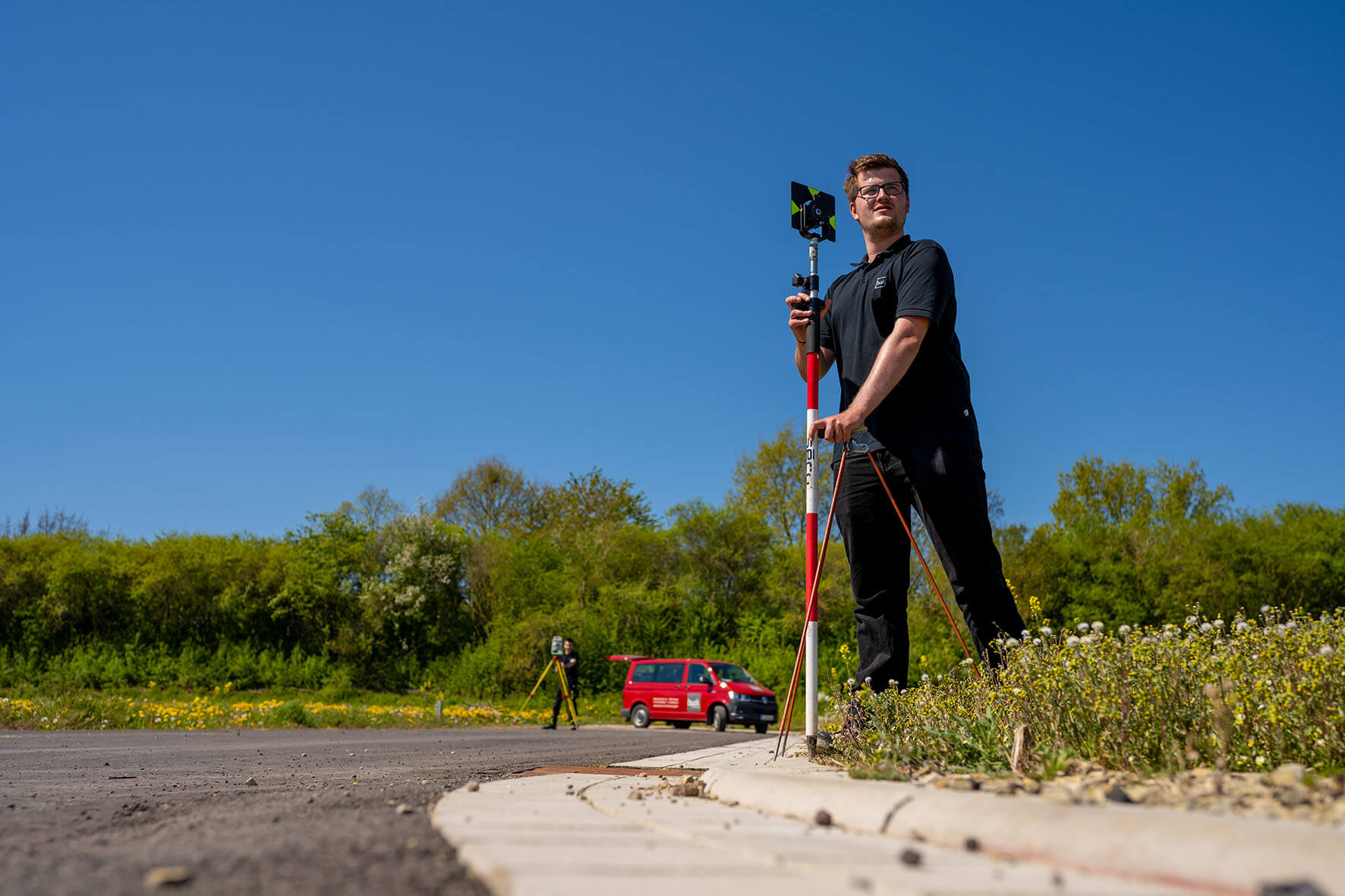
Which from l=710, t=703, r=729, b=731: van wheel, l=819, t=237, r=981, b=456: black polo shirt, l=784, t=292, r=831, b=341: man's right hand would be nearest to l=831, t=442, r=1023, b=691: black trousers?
l=819, t=237, r=981, b=456: black polo shirt

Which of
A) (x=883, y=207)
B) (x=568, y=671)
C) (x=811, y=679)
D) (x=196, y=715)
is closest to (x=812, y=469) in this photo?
(x=811, y=679)

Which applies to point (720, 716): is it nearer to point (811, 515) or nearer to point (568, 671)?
point (568, 671)

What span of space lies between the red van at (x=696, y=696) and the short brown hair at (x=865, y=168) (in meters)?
16.1

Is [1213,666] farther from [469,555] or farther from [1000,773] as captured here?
[469,555]

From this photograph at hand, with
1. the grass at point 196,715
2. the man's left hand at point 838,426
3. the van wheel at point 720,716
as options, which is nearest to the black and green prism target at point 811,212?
the man's left hand at point 838,426

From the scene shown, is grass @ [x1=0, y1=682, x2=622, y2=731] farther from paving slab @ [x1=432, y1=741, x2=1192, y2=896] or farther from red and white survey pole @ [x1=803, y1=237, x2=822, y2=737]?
paving slab @ [x1=432, y1=741, x2=1192, y2=896]

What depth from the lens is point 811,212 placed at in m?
5.18

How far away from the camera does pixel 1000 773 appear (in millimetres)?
3260

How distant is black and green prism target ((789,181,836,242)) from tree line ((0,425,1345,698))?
21.0m

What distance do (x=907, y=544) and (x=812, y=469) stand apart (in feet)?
1.98

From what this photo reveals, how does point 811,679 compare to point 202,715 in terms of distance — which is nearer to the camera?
point 811,679

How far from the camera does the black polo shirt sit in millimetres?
4477

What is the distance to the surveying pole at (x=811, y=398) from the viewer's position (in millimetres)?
4543

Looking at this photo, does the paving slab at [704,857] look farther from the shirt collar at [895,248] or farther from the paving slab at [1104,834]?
the shirt collar at [895,248]
